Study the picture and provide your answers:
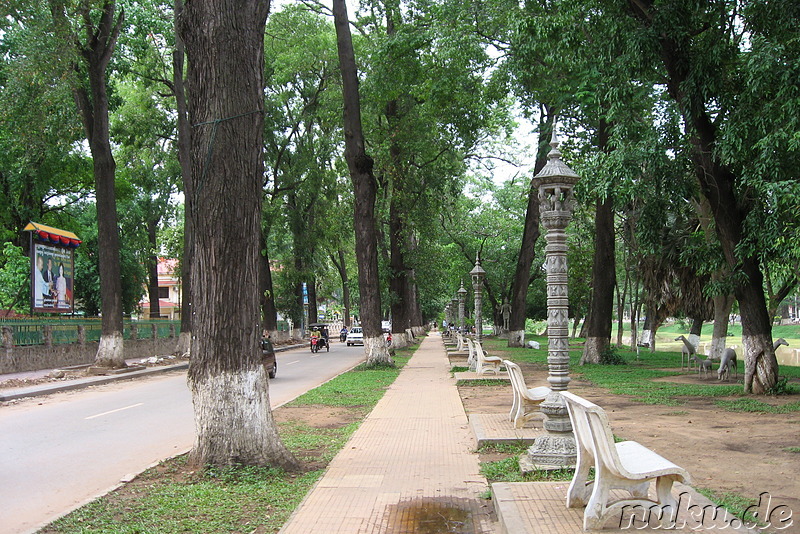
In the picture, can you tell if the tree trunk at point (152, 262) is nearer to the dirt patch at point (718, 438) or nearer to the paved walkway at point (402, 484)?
the dirt patch at point (718, 438)

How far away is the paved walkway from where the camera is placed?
223 inches

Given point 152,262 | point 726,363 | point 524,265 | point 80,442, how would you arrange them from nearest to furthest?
point 80,442 → point 726,363 → point 524,265 → point 152,262

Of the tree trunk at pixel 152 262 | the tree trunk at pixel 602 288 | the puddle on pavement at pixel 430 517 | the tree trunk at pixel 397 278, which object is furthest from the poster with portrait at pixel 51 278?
the puddle on pavement at pixel 430 517

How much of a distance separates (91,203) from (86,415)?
30.3 metres

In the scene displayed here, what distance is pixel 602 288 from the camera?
24.1 meters

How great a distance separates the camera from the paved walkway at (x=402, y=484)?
5668 mm

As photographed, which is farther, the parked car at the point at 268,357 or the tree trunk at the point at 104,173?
the tree trunk at the point at 104,173

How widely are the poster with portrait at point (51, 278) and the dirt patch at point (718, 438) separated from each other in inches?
660

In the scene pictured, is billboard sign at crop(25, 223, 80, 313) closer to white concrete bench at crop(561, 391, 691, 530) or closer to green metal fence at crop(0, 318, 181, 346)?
green metal fence at crop(0, 318, 181, 346)

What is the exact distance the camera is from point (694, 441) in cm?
943

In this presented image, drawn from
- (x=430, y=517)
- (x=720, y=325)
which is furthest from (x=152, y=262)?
(x=430, y=517)

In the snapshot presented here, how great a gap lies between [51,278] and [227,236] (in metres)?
20.7

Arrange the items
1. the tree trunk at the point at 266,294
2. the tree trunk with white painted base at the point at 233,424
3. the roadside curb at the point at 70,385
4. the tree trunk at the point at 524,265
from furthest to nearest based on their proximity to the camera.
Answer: the tree trunk at the point at 266,294 < the tree trunk at the point at 524,265 < the roadside curb at the point at 70,385 < the tree trunk with white painted base at the point at 233,424

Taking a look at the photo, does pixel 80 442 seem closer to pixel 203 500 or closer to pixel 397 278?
pixel 203 500
